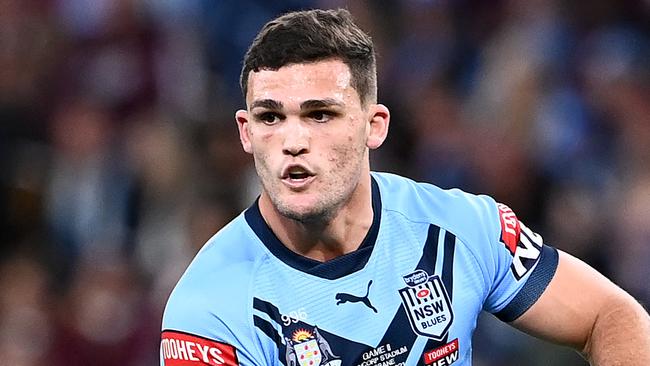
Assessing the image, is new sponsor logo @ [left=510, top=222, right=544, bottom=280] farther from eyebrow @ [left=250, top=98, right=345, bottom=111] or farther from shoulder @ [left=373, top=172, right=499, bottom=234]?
eyebrow @ [left=250, top=98, right=345, bottom=111]

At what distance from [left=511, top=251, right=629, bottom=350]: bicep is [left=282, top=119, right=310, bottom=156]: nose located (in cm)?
106

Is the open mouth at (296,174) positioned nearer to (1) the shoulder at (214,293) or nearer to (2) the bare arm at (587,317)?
(1) the shoulder at (214,293)

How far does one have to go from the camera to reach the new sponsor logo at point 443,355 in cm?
433

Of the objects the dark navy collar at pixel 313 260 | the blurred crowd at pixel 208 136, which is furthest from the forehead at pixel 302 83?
the blurred crowd at pixel 208 136

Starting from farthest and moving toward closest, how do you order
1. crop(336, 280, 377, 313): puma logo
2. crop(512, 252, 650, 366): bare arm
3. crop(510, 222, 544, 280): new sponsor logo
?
crop(510, 222, 544, 280): new sponsor logo
crop(512, 252, 650, 366): bare arm
crop(336, 280, 377, 313): puma logo

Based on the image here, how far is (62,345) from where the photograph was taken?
8.09m

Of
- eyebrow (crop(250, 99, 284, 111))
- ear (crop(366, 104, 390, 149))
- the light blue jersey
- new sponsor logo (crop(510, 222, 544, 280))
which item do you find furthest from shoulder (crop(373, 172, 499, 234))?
eyebrow (crop(250, 99, 284, 111))

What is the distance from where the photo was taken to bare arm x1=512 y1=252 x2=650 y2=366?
4438 mm

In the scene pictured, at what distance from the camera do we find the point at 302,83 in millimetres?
4070

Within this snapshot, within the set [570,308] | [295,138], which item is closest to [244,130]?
[295,138]

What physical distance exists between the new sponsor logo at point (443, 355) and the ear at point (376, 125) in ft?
2.27

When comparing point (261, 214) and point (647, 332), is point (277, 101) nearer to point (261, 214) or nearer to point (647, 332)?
point (261, 214)

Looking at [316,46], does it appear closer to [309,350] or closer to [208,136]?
[309,350]

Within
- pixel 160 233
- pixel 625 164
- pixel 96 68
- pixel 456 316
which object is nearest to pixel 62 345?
pixel 160 233
